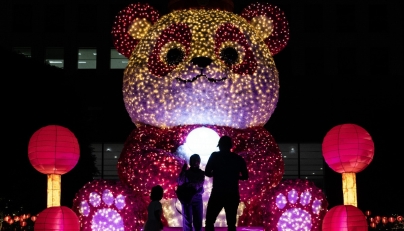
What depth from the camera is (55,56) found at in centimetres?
2903

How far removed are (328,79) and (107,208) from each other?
59.7ft

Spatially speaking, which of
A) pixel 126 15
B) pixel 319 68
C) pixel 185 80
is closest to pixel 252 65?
pixel 185 80

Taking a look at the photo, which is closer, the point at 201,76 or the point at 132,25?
the point at 201,76

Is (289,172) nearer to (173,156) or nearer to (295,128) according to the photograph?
(295,128)

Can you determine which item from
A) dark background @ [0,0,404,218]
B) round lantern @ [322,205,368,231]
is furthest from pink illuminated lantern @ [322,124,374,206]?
dark background @ [0,0,404,218]

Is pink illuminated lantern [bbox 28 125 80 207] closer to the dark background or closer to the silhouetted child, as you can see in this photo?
the silhouetted child

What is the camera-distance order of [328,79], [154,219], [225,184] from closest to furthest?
[225,184] → [154,219] → [328,79]

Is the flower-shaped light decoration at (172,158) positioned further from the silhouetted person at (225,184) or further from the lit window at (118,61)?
the lit window at (118,61)

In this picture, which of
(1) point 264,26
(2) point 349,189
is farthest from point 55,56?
(2) point 349,189

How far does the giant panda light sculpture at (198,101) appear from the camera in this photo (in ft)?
36.8

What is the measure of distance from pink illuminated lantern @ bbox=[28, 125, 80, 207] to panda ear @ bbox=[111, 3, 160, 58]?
5.00 feet

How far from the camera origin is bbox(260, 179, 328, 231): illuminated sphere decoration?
1116 cm

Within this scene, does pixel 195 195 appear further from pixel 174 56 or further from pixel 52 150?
pixel 52 150

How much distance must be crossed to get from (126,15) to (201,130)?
2.14 meters
